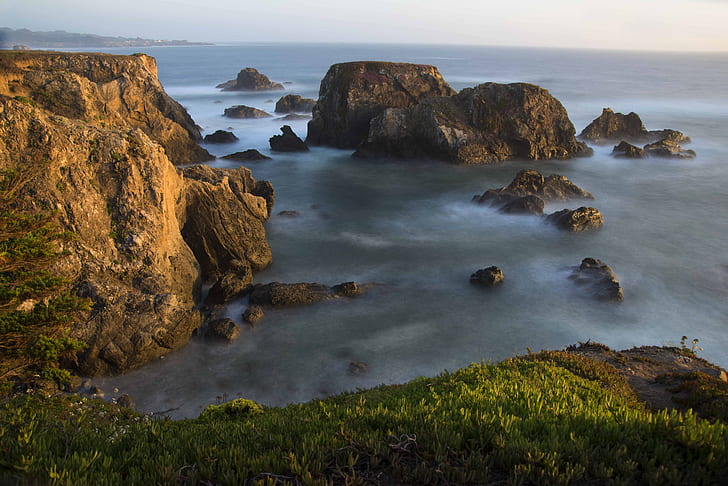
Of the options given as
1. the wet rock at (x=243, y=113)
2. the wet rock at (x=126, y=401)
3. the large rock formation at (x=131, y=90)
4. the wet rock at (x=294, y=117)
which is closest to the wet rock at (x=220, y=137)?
the large rock formation at (x=131, y=90)

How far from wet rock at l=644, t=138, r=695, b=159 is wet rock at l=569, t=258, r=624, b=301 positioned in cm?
3932

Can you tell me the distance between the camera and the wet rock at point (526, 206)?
123 ft

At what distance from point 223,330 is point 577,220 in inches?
1018

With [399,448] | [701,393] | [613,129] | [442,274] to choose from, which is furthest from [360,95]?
[399,448]

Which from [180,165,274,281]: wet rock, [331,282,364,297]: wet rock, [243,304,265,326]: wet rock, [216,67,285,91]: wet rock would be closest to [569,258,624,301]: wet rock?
[331,282,364,297]: wet rock

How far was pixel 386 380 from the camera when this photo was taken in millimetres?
18484

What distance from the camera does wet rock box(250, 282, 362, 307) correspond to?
77.0ft

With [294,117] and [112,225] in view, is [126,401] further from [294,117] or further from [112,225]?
[294,117]

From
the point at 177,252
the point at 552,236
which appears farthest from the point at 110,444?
the point at 552,236

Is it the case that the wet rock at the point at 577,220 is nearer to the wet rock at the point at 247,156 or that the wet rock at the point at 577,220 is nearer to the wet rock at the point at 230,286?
the wet rock at the point at 230,286

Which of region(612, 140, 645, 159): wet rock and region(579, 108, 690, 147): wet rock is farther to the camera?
region(579, 108, 690, 147): wet rock

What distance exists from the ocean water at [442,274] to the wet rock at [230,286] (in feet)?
2.46

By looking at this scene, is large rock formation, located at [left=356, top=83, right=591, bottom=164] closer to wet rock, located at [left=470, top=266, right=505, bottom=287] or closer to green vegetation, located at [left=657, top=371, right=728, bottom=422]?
wet rock, located at [left=470, top=266, right=505, bottom=287]

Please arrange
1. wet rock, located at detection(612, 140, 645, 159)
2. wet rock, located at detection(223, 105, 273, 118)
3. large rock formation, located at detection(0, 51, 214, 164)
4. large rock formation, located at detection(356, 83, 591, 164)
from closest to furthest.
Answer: large rock formation, located at detection(0, 51, 214, 164), large rock formation, located at detection(356, 83, 591, 164), wet rock, located at detection(612, 140, 645, 159), wet rock, located at detection(223, 105, 273, 118)
